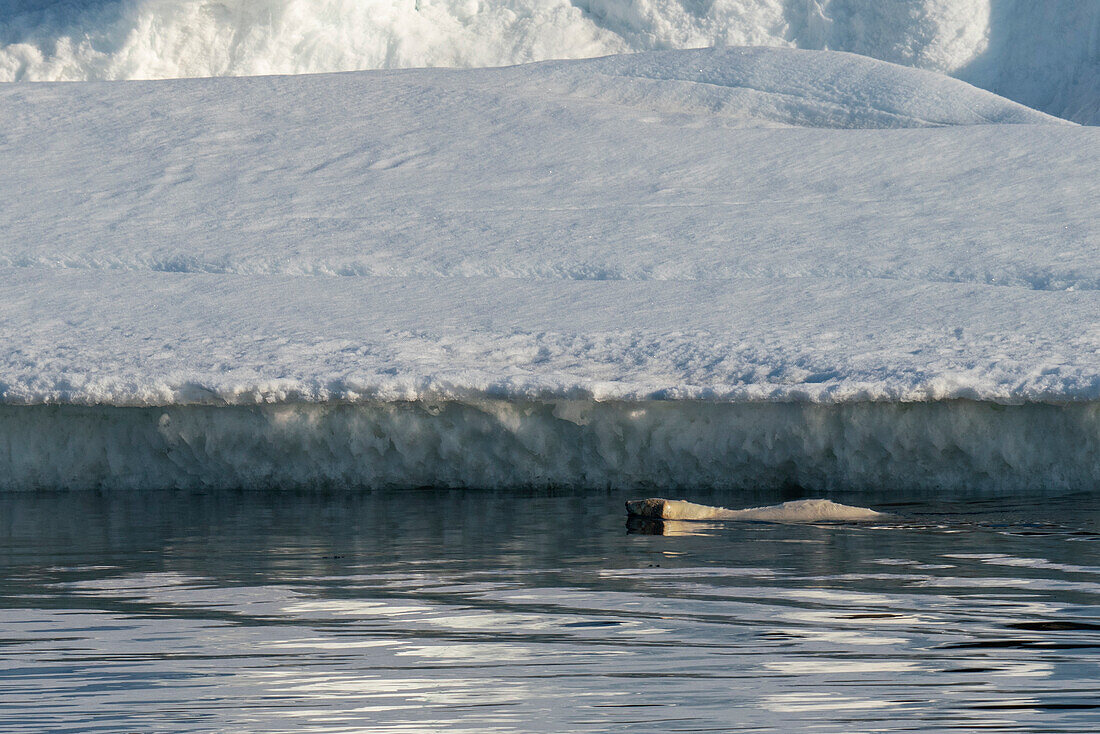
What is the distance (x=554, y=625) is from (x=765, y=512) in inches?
93.4

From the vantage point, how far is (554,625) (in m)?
3.46

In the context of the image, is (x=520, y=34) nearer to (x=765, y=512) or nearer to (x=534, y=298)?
(x=534, y=298)

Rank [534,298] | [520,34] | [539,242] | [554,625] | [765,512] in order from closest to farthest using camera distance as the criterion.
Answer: [554,625] → [765,512] → [534,298] → [539,242] → [520,34]

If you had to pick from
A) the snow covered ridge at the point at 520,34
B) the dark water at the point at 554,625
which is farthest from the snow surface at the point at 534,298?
the snow covered ridge at the point at 520,34

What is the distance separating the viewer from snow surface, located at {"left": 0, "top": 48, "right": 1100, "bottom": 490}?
6680 millimetres

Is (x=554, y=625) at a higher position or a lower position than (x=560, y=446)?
lower

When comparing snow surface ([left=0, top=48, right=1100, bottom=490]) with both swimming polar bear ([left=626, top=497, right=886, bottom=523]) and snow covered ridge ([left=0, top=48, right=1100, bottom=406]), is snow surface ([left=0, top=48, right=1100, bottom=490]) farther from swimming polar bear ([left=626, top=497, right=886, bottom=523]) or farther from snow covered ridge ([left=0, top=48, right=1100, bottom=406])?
swimming polar bear ([left=626, top=497, right=886, bottom=523])

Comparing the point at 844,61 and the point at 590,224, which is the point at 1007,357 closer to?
the point at 590,224

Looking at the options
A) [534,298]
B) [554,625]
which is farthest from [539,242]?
[554,625]

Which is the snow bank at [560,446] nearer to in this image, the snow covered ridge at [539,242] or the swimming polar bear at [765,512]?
the snow covered ridge at [539,242]

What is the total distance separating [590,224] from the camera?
9078mm

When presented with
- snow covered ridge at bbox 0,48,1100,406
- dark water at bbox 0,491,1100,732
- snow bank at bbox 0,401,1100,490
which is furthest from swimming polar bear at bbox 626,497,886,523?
snow bank at bbox 0,401,1100,490

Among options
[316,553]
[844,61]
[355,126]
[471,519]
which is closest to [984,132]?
[844,61]

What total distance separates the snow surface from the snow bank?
13mm
